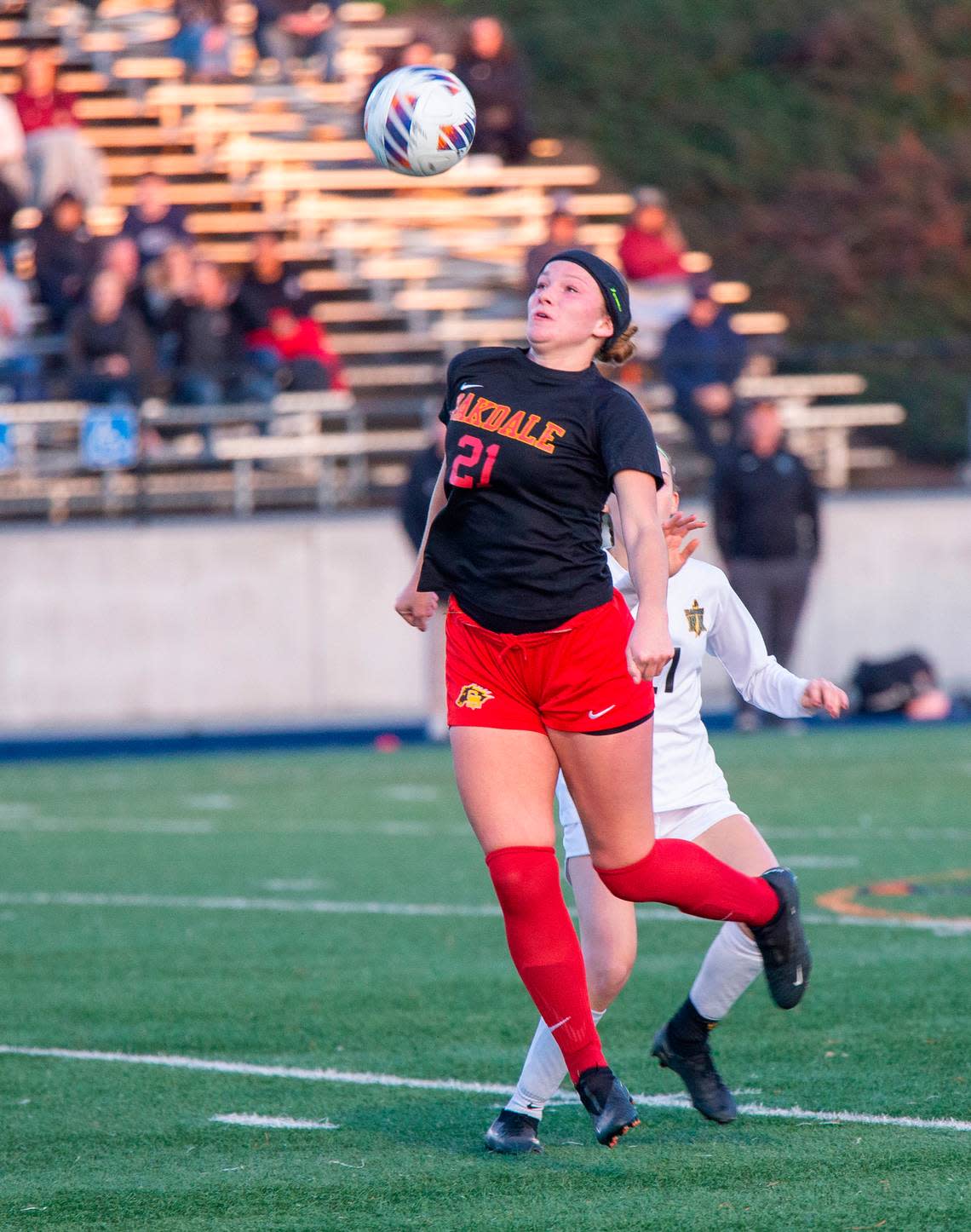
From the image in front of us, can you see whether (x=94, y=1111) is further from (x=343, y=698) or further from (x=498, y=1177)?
(x=343, y=698)

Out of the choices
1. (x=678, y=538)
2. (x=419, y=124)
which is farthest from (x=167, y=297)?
(x=678, y=538)

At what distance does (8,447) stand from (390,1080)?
46.2 feet

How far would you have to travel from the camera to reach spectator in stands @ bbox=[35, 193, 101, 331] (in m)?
21.0

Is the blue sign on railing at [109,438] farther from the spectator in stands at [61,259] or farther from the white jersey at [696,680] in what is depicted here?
the white jersey at [696,680]

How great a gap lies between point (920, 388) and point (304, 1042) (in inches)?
647

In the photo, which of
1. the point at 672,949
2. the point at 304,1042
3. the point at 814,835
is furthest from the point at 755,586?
the point at 304,1042

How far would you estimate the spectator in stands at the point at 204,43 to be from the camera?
26.2 m

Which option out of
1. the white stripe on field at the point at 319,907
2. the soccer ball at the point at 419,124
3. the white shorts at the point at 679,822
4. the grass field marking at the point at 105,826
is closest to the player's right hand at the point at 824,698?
the white shorts at the point at 679,822

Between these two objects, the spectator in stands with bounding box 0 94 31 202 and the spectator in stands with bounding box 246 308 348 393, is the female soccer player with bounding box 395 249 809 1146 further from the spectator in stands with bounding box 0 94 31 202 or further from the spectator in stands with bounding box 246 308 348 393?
the spectator in stands with bounding box 0 94 31 202

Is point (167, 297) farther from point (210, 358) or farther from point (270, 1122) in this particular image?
point (270, 1122)

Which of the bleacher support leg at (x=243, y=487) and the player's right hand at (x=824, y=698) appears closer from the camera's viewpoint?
the player's right hand at (x=824, y=698)

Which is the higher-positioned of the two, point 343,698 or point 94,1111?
point 94,1111

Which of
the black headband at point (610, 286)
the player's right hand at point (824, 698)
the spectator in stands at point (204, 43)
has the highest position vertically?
the spectator in stands at point (204, 43)

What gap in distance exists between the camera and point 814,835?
11.6m
